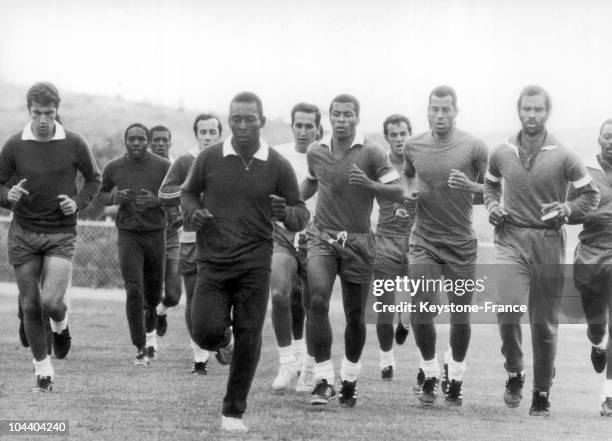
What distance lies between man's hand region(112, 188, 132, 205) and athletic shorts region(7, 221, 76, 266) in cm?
236

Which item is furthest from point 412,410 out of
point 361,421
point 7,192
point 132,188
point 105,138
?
point 105,138

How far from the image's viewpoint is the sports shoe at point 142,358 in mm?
11406

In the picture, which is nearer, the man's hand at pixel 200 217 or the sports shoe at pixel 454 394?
the man's hand at pixel 200 217

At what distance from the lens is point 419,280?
30.3ft

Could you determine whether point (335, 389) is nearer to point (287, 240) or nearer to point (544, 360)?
point (287, 240)

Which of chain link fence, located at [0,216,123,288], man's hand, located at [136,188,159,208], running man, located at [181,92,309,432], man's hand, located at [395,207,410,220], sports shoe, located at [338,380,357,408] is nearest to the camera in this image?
running man, located at [181,92,309,432]

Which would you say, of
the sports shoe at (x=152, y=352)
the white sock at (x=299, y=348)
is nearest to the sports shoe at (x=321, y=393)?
the white sock at (x=299, y=348)

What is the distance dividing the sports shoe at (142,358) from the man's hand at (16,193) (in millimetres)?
2819

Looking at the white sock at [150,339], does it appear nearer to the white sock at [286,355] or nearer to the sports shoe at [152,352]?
the sports shoe at [152,352]

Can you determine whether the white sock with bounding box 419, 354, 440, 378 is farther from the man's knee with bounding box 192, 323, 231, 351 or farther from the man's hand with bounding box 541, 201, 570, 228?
the man's knee with bounding box 192, 323, 231, 351

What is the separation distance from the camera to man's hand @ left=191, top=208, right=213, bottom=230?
24.2 ft

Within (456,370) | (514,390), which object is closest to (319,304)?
(456,370)

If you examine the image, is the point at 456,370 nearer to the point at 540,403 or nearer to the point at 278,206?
the point at 540,403

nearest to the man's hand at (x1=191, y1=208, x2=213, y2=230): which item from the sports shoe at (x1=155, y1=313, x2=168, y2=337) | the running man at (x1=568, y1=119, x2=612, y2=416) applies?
the running man at (x1=568, y1=119, x2=612, y2=416)
